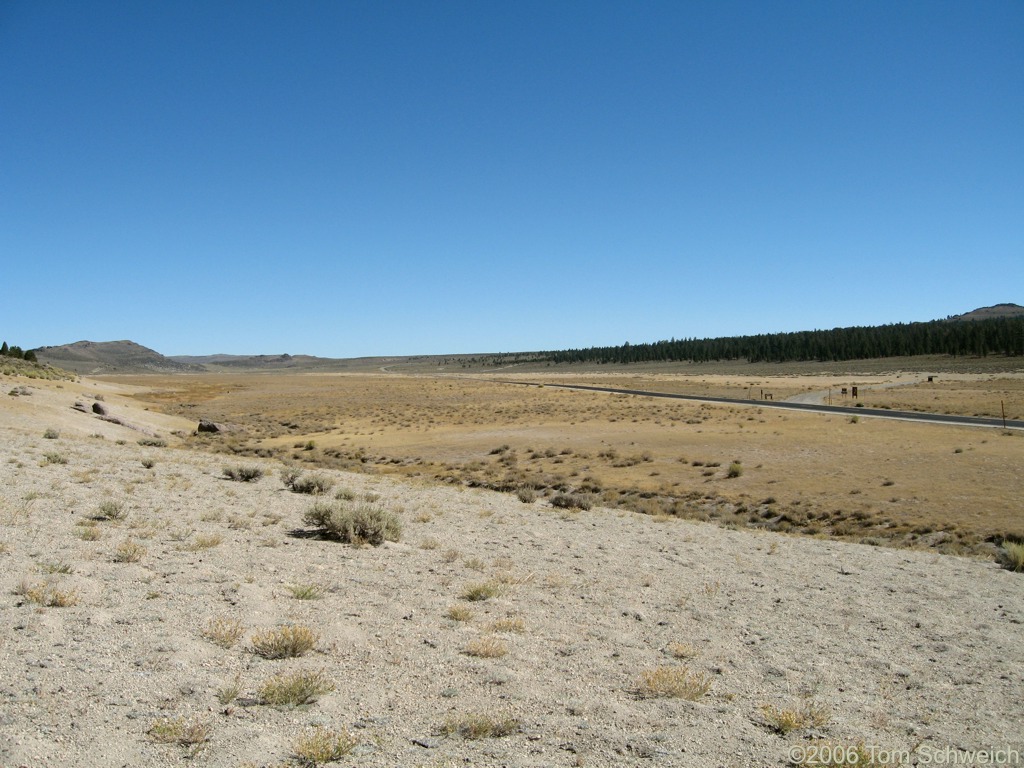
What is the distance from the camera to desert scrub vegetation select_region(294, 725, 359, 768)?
4551 millimetres

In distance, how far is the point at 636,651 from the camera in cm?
742

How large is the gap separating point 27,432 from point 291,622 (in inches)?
927

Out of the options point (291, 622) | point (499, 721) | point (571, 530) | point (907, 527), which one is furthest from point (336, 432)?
point (499, 721)

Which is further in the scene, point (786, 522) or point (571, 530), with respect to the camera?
point (786, 522)

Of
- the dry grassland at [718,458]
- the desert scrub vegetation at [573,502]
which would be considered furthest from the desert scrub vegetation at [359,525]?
the dry grassland at [718,458]

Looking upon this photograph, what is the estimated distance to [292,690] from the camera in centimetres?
544

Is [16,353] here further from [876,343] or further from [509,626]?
[876,343]

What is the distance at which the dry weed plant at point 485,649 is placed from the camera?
22.7 feet

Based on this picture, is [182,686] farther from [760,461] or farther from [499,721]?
[760,461]

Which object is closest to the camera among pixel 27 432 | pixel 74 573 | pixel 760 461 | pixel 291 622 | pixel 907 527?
pixel 291 622

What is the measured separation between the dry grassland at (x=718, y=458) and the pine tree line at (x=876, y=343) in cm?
8613

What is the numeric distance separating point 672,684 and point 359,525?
7586mm

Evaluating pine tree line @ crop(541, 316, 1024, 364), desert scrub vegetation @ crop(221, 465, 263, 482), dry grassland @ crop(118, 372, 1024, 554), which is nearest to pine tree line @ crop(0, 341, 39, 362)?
dry grassland @ crop(118, 372, 1024, 554)

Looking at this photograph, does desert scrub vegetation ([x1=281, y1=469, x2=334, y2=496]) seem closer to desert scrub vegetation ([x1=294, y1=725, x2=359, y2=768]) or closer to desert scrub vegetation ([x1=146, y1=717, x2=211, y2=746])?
desert scrub vegetation ([x1=146, y1=717, x2=211, y2=746])
